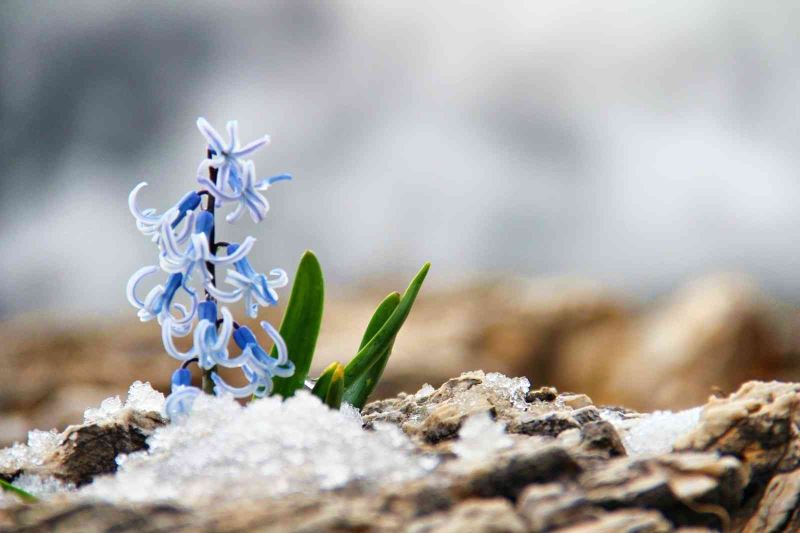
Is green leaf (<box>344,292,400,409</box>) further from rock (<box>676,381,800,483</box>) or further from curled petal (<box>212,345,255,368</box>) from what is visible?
rock (<box>676,381,800,483</box>)

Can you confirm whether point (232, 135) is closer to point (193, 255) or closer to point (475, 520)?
point (193, 255)

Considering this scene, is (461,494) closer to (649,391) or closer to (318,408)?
(318,408)

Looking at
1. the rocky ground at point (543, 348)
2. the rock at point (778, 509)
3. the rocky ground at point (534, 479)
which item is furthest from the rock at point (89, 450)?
the rocky ground at point (543, 348)

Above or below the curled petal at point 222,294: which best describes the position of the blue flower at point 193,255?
above

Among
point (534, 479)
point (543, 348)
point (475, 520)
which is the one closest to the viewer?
point (475, 520)

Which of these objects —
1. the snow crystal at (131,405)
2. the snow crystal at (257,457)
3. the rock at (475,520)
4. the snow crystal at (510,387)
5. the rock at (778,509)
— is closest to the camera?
the rock at (475,520)

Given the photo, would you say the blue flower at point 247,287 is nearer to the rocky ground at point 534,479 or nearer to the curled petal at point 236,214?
the curled petal at point 236,214

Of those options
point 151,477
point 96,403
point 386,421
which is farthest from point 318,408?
point 96,403

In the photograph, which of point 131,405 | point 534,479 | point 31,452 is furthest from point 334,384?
point 31,452
